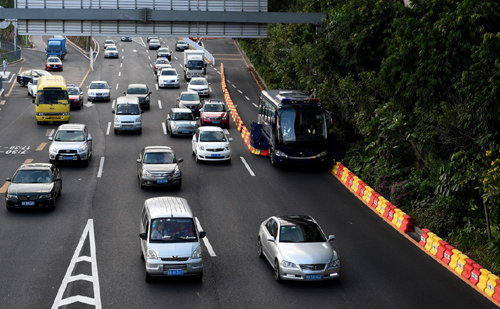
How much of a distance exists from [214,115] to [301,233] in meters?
25.5

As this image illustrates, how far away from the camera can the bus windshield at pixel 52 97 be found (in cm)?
4159

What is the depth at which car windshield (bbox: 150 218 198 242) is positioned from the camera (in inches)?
691

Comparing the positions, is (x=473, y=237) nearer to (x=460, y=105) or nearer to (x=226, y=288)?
(x=460, y=105)

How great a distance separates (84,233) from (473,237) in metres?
12.6

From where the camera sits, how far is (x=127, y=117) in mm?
40062

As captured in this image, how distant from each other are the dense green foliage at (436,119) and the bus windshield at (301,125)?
186cm

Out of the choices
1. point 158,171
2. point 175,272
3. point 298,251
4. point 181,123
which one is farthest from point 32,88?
point 298,251

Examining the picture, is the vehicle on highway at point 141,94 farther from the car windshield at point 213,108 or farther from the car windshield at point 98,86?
the car windshield at point 213,108

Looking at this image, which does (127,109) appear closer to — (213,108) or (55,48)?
(213,108)

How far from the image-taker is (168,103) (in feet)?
175

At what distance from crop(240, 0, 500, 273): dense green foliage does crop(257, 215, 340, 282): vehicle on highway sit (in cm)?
482

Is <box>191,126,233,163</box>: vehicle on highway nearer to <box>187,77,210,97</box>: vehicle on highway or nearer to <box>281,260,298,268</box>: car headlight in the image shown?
<box>281,260,298,268</box>: car headlight

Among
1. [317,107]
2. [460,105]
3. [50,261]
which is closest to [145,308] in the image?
[50,261]

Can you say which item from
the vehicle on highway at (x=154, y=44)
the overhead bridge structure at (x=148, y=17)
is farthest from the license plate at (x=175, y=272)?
the vehicle on highway at (x=154, y=44)
